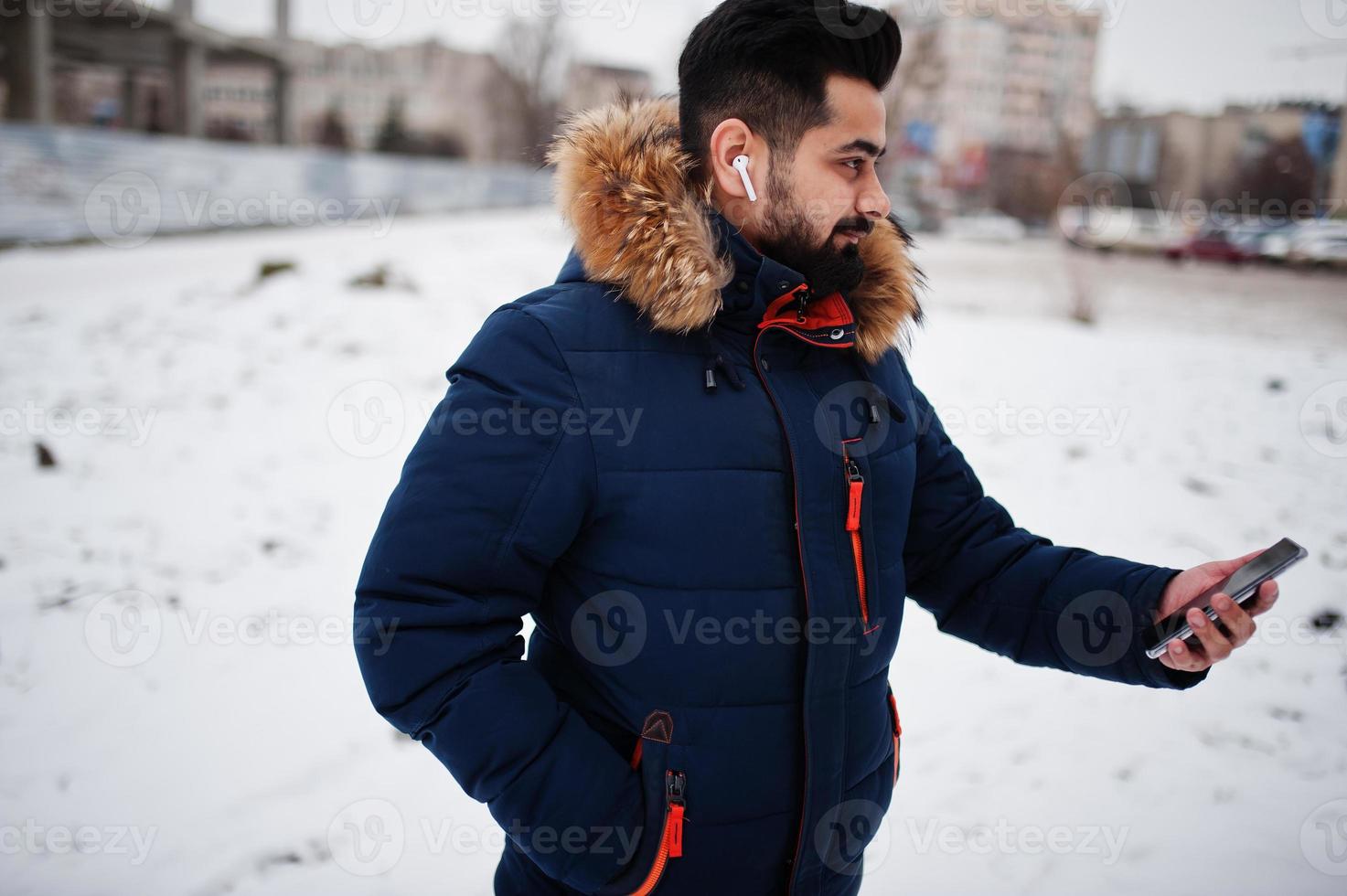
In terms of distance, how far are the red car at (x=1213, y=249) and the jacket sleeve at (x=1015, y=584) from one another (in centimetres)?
2214

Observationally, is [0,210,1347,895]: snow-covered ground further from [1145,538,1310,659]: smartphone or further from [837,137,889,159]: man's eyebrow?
[1145,538,1310,659]: smartphone

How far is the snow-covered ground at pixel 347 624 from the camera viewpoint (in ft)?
9.42

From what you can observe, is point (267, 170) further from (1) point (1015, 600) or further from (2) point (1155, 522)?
(1) point (1015, 600)

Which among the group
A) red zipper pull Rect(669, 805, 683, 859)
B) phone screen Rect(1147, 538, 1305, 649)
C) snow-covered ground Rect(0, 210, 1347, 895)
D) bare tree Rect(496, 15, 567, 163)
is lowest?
snow-covered ground Rect(0, 210, 1347, 895)

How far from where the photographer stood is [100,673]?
3576 millimetres

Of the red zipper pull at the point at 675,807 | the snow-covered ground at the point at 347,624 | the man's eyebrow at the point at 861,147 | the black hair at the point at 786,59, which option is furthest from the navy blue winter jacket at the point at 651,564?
the snow-covered ground at the point at 347,624

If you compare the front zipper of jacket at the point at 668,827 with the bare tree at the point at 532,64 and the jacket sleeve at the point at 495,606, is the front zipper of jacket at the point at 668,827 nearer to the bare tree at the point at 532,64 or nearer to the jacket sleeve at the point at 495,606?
the jacket sleeve at the point at 495,606

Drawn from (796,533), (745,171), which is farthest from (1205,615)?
(745,171)

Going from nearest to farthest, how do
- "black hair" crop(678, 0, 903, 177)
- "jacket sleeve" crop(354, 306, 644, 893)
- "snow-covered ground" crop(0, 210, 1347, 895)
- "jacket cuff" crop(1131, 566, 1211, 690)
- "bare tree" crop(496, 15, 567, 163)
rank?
"jacket sleeve" crop(354, 306, 644, 893), "black hair" crop(678, 0, 903, 177), "jacket cuff" crop(1131, 566, 1211, 690), "snow-covered ground" crop(0, 210, 1347, 895), "bare tree" crop(496, 15, 567, 163)

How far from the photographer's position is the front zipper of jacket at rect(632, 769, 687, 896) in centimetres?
137

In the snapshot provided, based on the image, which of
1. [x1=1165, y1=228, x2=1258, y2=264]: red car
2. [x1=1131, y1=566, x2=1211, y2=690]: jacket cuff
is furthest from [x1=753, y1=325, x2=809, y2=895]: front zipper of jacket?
[x1=1165, y1=228, x2=1258, y2=264]: red car

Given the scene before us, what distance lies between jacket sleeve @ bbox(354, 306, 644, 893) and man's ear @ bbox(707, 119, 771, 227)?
0.47 metres

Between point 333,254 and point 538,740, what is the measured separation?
41.2 ft

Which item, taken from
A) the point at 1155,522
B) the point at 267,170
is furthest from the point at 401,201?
the point at 1155,522
